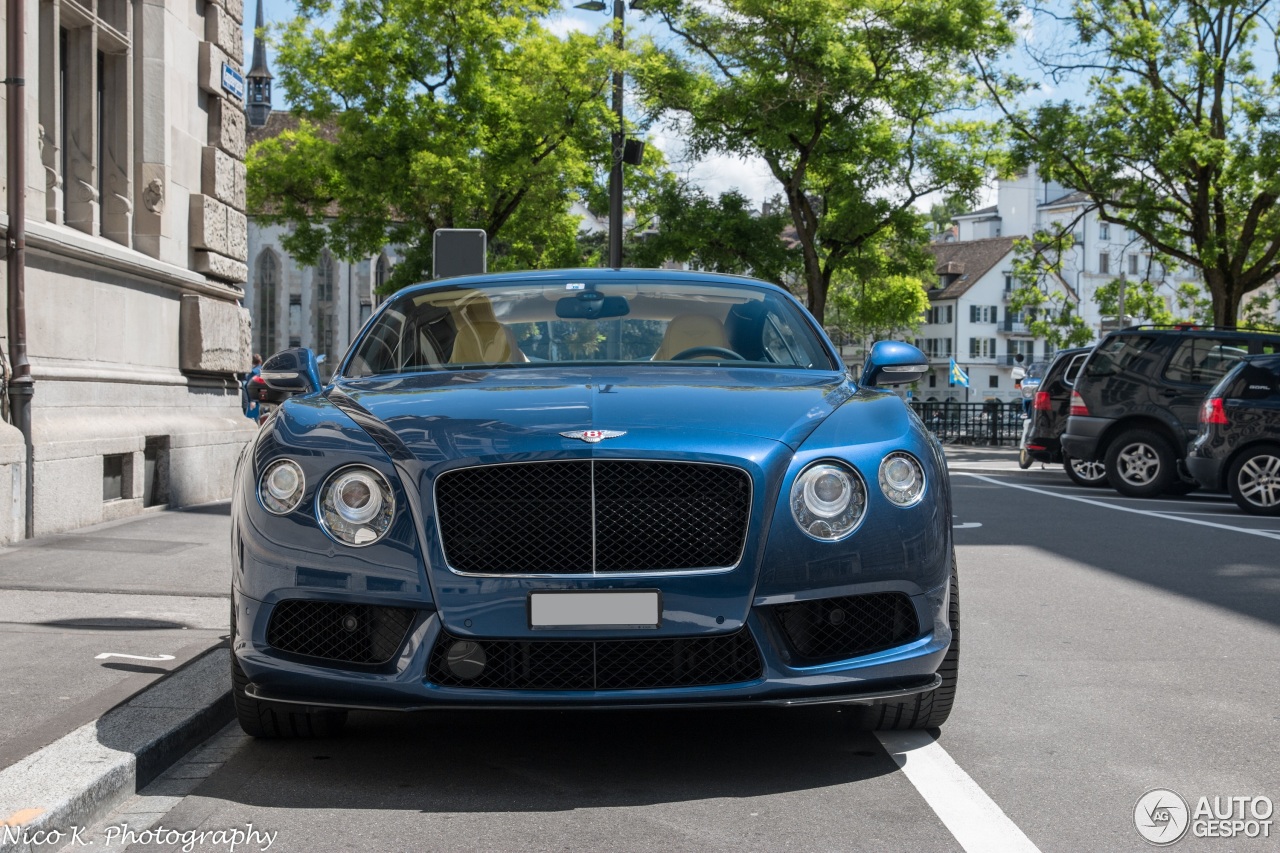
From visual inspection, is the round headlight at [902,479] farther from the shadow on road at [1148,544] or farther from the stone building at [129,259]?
the stone building at [129,259]

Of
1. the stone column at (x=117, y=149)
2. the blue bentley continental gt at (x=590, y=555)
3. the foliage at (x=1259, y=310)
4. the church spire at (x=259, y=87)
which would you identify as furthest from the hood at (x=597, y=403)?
the church spire at (x=259, y=87)

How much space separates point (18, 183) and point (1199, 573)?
801cm

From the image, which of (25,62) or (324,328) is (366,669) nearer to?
(25,62)

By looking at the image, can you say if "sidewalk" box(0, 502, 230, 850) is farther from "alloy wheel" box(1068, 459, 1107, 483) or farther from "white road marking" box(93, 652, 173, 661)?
"alloy wheel" box(1068, 459, 1107, 483)

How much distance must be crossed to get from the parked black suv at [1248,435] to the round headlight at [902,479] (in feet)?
37.9

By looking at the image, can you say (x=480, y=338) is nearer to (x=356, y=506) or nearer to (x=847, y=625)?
(x=356, y=506)

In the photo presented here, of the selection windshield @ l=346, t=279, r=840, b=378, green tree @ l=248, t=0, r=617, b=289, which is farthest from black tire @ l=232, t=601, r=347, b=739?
green tree @ l=248, t=0, r=617, b=289

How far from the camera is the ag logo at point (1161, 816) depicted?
3.86 metres

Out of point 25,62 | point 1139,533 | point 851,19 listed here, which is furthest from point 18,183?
point 851,19

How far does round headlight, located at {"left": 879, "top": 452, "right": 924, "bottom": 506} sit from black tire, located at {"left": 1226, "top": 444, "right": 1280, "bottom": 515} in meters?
11.6

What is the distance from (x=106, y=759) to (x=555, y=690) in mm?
1216

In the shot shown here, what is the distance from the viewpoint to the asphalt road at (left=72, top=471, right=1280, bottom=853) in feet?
12.7

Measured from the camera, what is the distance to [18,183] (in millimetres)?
10352

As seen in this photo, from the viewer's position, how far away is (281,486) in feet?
14.6
